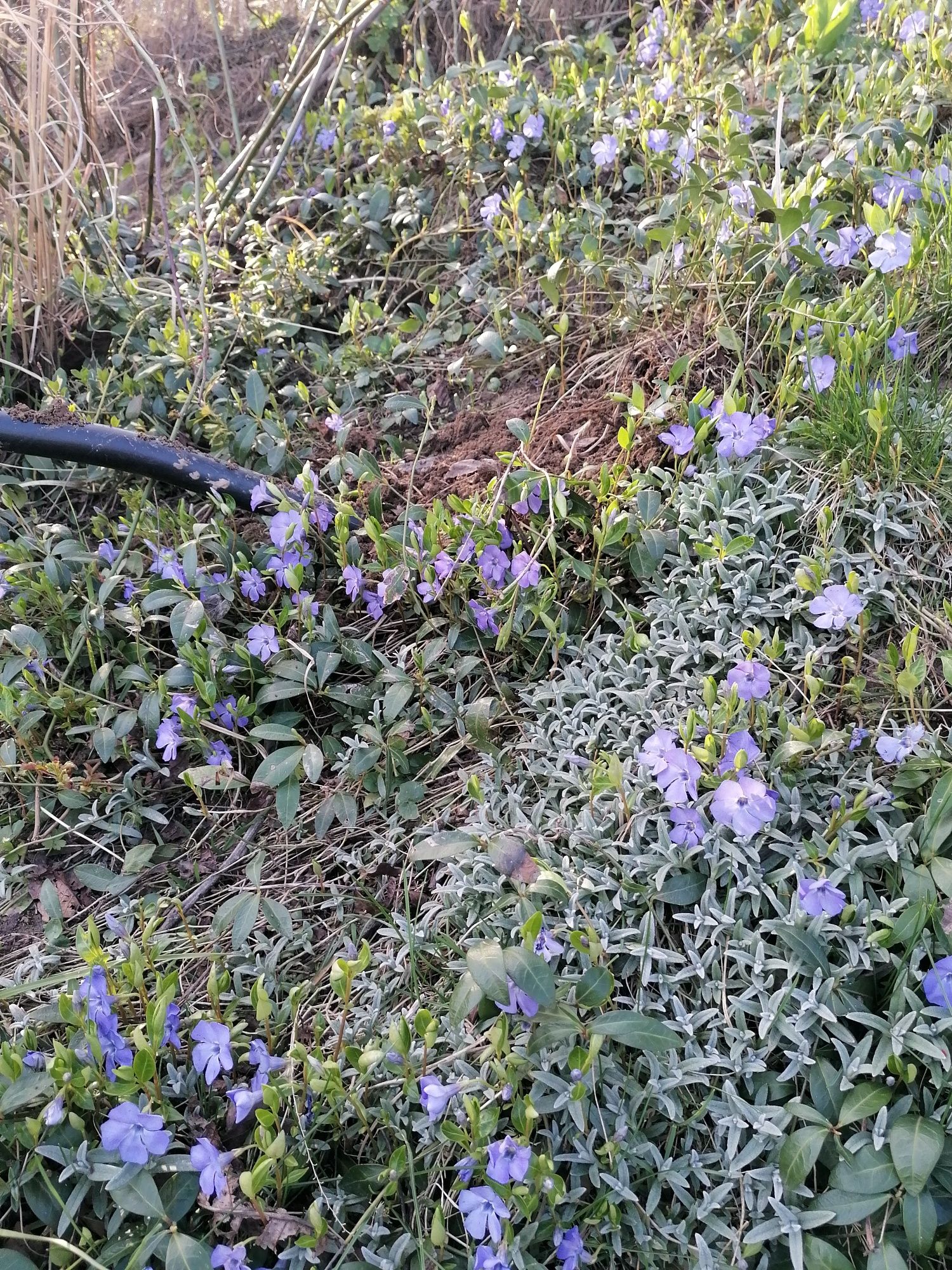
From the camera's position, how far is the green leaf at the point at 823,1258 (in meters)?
1.31

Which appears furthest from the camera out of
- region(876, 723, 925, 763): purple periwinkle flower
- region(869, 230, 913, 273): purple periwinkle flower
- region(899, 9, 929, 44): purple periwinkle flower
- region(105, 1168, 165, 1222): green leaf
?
region(899, 9, 929, 44): purple periwinkle flower

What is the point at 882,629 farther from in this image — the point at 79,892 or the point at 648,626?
the point at 79,892

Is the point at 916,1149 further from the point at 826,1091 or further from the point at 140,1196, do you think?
the point at 140,1196

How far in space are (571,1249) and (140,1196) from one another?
0.62 meters

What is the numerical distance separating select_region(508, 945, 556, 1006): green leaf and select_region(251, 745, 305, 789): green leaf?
0.66 m

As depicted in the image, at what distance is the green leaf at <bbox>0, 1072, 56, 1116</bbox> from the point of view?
1.48m

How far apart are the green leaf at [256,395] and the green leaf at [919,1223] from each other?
7.38 feet

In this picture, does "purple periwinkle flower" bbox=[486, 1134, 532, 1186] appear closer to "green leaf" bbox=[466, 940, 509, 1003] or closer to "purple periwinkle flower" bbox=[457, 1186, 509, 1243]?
"purple periwinkle flower" bbox=[457, 1186, 509, 1243]

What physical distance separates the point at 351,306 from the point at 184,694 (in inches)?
53.2

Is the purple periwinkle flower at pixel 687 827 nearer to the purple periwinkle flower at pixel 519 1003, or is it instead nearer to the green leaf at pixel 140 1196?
the purple periwinkle flower at pixel 519 1003

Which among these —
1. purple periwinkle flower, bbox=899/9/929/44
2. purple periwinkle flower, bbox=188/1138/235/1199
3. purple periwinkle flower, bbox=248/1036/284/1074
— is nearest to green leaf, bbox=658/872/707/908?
purple periwinkle flower, bbox=248/1036/284/1074

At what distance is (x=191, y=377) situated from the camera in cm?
282

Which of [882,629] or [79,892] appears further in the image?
[79,892]

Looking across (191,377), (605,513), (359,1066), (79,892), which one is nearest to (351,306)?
(191,377)
